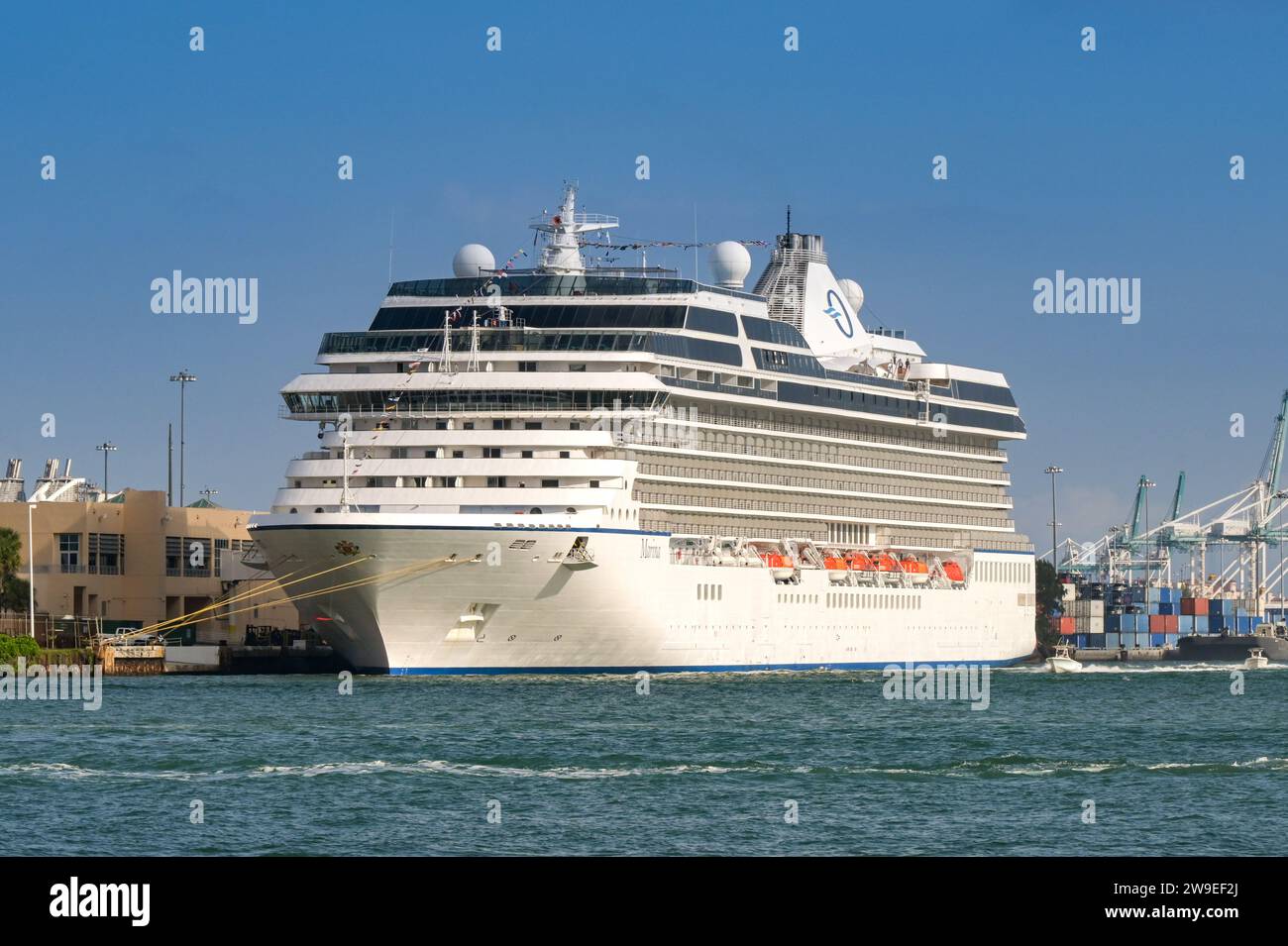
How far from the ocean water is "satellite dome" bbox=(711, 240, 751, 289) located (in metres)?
33.2

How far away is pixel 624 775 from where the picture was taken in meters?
41.8

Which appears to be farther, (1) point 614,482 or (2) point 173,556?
(2) point 173,556

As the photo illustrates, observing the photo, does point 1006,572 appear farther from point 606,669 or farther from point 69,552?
point 69,552

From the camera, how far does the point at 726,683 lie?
253ft

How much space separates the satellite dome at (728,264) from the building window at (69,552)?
3645 cm

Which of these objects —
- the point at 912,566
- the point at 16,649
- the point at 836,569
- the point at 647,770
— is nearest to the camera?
the point at 647,770

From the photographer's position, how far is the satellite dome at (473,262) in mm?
89938

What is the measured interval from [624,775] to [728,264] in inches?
2311

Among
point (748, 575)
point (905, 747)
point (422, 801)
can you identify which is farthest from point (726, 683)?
point (422, 801)

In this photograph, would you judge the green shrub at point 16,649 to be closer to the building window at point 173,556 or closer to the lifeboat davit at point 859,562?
the building window at point 173,556

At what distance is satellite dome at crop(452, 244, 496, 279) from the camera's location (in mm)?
89938

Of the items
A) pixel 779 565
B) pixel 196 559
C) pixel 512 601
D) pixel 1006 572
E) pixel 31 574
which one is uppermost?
pixel 196 559

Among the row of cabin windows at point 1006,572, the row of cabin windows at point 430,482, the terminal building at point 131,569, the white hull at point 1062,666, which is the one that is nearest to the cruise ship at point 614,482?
the row of cabin windows at point 430,482

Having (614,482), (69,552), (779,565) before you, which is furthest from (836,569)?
(69,552)
